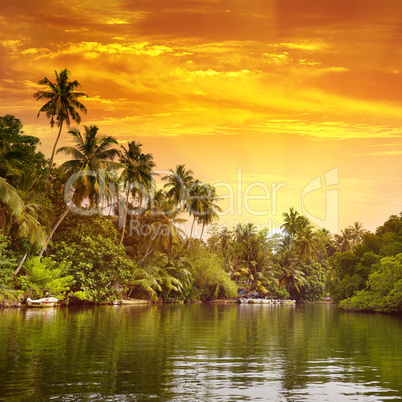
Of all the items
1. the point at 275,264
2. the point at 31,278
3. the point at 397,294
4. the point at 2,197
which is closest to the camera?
the point at 2,197

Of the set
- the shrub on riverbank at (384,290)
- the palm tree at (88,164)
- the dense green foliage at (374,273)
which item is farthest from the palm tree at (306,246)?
the palm tree at (88,164)

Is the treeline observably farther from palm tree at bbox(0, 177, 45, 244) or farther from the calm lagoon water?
the calm lagoon water

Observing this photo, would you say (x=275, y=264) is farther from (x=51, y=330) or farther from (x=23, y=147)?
(x=51, y=330)

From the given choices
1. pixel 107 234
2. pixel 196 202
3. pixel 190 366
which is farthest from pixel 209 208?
pixel 190 366

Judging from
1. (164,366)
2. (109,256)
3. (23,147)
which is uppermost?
(23,147)

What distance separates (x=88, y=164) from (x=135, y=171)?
14701 millimetres

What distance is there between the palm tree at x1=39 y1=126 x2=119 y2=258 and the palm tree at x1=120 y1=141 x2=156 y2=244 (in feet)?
39.1

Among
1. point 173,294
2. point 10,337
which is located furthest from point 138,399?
point 173,294

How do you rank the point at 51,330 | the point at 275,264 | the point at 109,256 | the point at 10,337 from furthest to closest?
the point at 275,264
the point at 109,256
the point at 51,330
the point at 10,337

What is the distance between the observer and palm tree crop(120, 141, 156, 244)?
67.8m

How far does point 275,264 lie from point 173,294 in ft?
130

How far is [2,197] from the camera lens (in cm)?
3716

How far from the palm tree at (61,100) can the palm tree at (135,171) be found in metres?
11.8

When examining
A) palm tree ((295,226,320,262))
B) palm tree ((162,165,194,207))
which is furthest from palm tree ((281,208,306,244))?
palm tree ((162,165,194,207))
